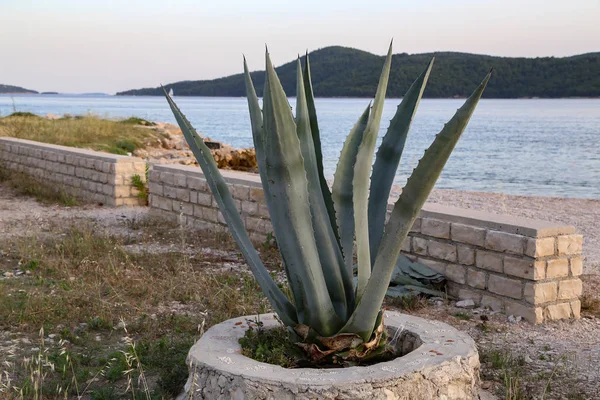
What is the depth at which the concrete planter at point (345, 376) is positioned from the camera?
2539mm

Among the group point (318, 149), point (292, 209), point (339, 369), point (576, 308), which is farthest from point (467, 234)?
point (292, 209)

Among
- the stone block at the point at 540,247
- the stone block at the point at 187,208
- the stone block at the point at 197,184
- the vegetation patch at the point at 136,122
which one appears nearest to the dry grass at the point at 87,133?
the vegetation patch at the point at 136,122

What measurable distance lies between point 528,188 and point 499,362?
14873 mm

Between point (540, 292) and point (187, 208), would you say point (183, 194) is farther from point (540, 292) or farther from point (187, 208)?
point (540, 292)

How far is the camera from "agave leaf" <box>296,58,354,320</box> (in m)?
2.80

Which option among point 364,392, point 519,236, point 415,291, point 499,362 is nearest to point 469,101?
point 364,392

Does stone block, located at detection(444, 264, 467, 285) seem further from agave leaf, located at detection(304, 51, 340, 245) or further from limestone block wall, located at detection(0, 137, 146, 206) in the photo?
limestone block wall, located at detection(0, 137, 146, 206)

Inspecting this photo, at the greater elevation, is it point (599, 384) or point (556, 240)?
point (556, 240)

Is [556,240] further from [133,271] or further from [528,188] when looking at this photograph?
[528,188]

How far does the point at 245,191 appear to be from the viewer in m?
7.03

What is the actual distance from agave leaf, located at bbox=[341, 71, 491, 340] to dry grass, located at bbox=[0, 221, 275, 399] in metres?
0.78

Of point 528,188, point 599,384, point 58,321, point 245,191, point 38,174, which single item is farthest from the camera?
point 528,188

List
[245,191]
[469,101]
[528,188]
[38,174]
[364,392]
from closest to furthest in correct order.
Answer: [469,101]
[364,392]
[245,191]
[38,174]
[528,188]

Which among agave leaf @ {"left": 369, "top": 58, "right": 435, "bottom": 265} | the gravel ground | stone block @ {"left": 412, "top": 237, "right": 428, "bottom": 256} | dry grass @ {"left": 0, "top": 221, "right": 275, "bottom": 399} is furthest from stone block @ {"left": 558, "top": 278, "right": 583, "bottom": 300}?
agave leaf @ {"left": 369, "top": 58, "right": 435, "bottom": 265}
